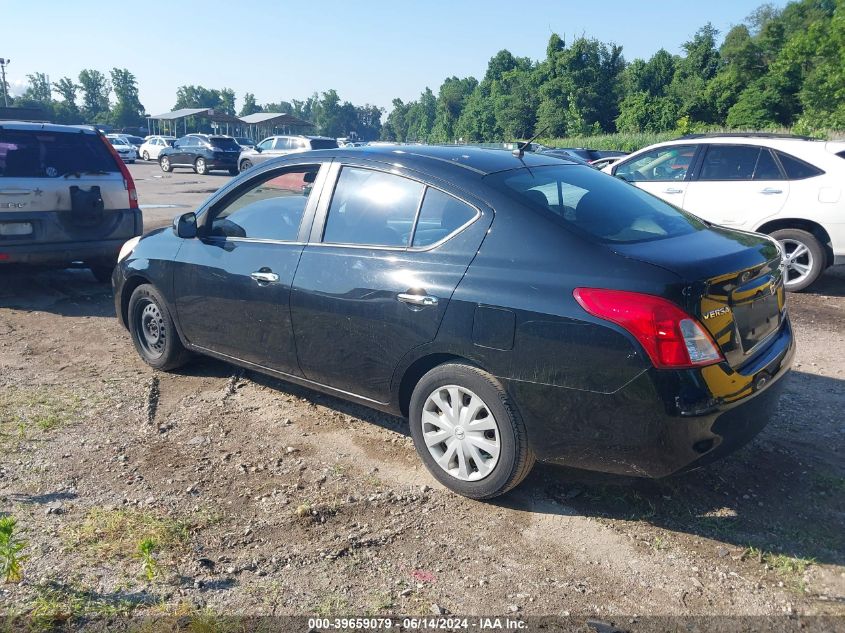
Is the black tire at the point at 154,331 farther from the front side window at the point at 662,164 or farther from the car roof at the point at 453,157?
the front side window at the point at 662,164

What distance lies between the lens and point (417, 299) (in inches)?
144

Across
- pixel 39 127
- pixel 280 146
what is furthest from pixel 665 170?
pixel 280 146

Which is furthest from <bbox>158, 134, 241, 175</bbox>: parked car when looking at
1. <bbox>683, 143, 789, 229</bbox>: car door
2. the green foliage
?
the green foliage

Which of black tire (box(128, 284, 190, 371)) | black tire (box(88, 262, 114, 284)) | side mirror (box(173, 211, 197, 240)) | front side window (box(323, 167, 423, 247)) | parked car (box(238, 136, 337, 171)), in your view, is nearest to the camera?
front side window (box(323, 167, 423, 247))

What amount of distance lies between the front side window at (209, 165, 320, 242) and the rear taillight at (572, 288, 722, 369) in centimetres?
216

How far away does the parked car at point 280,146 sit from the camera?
2614cm

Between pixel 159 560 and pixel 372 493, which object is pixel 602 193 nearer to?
pixel 372 493

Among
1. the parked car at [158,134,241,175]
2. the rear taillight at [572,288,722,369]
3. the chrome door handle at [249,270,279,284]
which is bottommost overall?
the parked car at [158,134,241,175]

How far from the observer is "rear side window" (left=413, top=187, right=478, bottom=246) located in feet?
12.2

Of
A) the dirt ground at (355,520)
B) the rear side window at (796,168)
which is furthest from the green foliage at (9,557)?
the rear side window at (796,168)

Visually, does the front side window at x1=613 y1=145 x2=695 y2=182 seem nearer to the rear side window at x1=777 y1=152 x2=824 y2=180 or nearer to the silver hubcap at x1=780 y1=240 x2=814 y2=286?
the rear side window at x1=777 y1=152 x2=824 y2=180

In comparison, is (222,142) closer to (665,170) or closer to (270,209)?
(665,170)

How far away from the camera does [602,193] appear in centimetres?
404

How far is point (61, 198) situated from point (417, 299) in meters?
5.65
